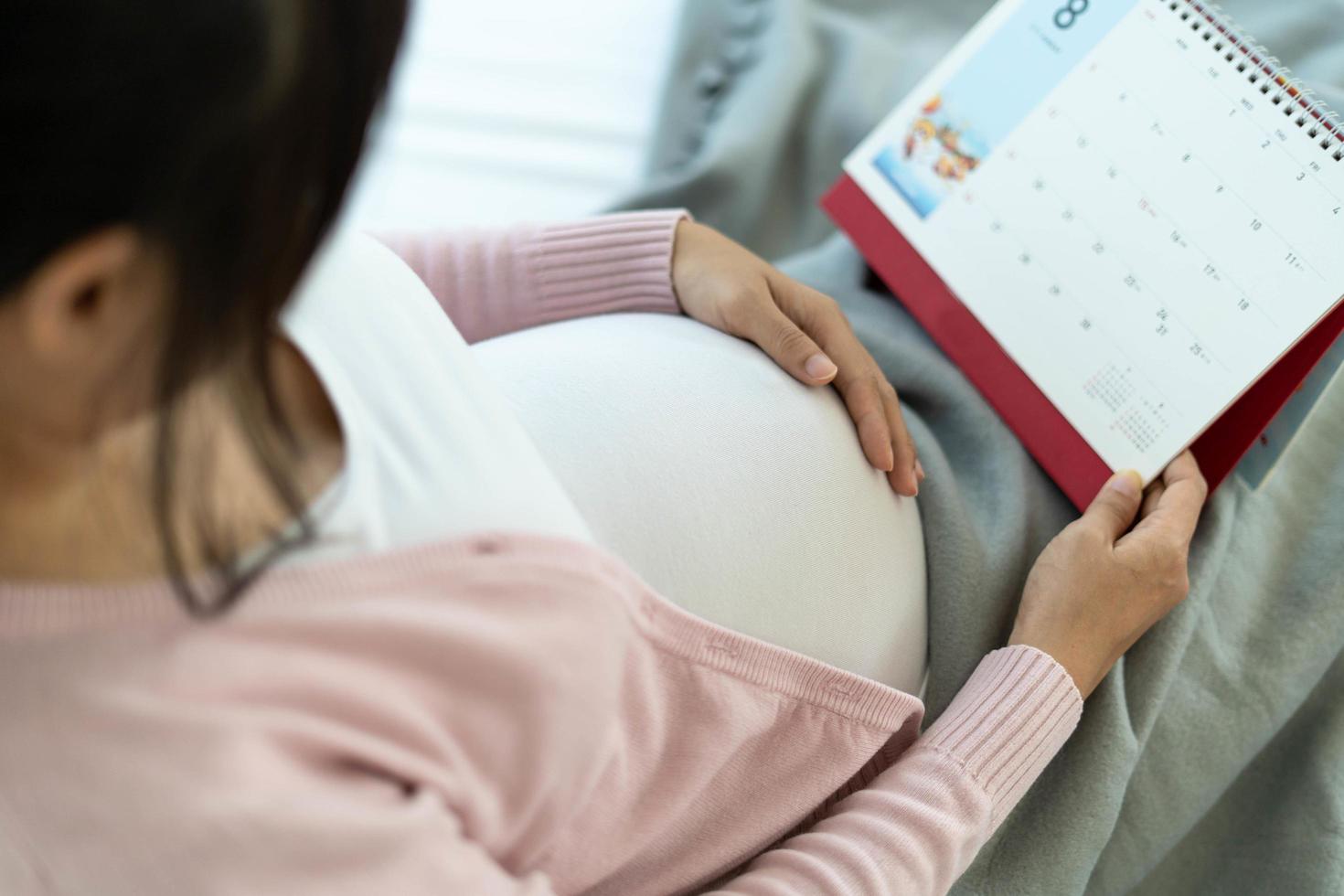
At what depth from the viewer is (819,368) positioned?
0.66 m

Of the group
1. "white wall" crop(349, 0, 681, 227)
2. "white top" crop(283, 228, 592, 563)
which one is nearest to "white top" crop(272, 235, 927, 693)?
"white top" crop(283, 228, 592, 563)

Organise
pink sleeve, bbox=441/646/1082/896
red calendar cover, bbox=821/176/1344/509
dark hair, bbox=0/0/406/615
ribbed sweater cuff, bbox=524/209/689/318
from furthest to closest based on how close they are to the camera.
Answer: ribbed sweater cuff, bbox=524/209/689/318
red calendar cover, bbox=821/176/1344/509
pink sleeve, bbox=441/646/1082/896
dark hair, bbox=0/0/406/615

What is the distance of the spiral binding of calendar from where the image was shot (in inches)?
24.3

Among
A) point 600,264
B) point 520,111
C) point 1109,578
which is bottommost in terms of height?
point 520,111

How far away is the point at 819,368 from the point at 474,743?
0.99ft

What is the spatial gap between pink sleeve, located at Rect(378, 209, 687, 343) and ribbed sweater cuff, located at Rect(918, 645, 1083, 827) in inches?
11.9

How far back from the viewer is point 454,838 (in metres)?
0.45

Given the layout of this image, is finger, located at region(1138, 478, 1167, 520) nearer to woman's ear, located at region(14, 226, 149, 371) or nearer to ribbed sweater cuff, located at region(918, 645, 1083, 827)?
ribbed sweater cuff, located at region(918, 645, 1083, 827)

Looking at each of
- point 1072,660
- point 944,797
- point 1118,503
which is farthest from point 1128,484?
point 944,797

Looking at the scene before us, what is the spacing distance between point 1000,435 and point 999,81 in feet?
0.78

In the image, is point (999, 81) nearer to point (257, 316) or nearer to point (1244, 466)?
point (1244, 466)

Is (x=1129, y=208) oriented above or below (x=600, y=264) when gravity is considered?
above

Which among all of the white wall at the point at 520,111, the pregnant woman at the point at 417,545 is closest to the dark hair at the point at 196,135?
the pregnant woman at the point at 417,545

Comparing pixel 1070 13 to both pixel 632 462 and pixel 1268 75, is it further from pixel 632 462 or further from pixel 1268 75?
pixel 632 462
